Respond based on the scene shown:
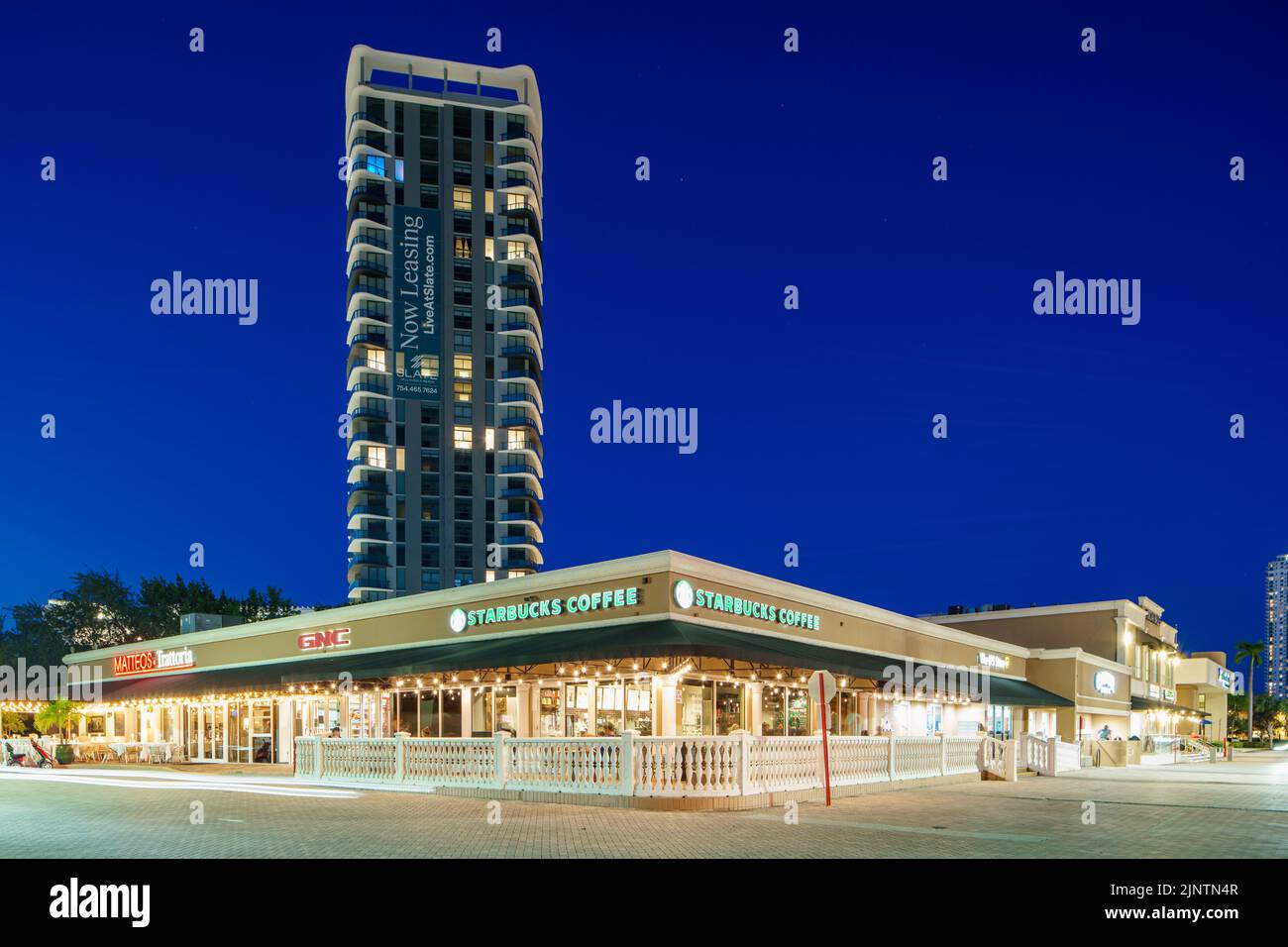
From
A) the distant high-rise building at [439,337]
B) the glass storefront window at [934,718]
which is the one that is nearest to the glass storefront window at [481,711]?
the glass storefront window at [934,718]

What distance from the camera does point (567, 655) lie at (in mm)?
20828

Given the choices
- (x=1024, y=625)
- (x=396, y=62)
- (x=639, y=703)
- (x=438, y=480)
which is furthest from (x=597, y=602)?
(x=396, y=62)

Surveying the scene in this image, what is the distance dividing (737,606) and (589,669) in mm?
3735

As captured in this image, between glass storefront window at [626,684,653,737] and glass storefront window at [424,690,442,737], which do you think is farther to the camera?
glass storefront window at [424,690,442,737]

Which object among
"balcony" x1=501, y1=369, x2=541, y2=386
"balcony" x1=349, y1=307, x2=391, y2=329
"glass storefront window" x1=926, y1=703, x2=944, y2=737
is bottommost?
"glass storefront window" x1=926, y1=703, x2=944, y2=737

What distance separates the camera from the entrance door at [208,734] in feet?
117

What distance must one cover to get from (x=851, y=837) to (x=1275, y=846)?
17.2 ft

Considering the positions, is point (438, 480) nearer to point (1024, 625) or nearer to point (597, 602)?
point (1024, 625)

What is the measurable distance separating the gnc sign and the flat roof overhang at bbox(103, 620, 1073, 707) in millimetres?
Result: 540

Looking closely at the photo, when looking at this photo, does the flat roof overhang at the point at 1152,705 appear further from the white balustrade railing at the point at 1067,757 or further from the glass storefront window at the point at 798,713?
the glass storefront window at the point at 798,713

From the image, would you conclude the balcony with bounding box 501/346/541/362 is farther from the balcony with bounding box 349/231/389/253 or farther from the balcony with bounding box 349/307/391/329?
the balcony with bounding box 349/231/389/253

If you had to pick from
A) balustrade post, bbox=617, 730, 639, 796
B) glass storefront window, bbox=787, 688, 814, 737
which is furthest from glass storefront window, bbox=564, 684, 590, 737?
balustrade post, bbox=617, 730, 639, 796

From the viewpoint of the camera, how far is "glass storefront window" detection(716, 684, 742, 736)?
930 inches

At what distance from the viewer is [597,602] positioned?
77.8 feet
